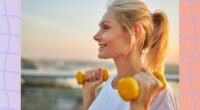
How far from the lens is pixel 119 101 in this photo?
1.04 m

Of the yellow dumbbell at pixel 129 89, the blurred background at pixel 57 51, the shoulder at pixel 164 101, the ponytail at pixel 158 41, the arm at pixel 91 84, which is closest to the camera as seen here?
the yellow dumbbell at pixel 129 89

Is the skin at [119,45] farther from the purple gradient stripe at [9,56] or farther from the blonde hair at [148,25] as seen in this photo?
the purple gradient stripe at [9,56]

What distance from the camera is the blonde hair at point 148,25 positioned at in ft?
3.39

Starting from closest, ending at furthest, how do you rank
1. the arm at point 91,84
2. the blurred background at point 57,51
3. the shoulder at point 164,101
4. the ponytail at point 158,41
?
1. the shoulder at point 164,101
2. the ponytail at point 158,41
3. the arm at point 91,84
4. the blurred background at point 57,51


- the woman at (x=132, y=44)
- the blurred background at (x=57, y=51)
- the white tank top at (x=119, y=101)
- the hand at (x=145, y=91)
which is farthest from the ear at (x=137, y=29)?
the blurred background at (x=57, y=51)

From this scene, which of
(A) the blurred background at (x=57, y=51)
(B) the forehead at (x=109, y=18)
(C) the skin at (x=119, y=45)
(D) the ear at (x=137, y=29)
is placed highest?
(B) the forehead at (x=109, y=18)

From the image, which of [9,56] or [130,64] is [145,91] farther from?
[9,56]

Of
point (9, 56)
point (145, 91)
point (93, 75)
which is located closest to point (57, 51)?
point (93, 75)

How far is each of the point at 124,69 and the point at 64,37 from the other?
227 cm

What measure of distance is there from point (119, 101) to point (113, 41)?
131 mm

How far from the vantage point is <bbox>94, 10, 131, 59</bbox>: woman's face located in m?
1.03

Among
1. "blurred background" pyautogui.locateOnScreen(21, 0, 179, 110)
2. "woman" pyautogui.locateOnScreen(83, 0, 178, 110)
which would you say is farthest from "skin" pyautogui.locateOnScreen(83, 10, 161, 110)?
"blurred background" pyautogui.locateOnScreen(21, 0, 179, 110)

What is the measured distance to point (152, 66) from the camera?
1.10 m

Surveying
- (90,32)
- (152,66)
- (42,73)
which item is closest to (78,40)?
(90,32)
